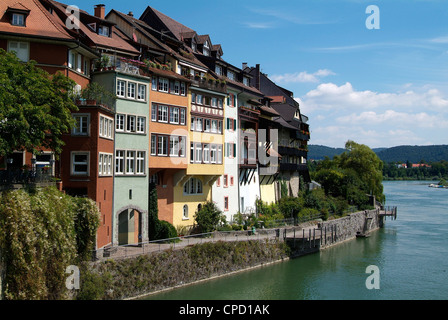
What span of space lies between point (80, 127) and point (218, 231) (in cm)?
1625

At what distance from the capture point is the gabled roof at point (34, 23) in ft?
94.0

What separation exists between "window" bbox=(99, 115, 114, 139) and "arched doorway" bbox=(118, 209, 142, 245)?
5959 mm

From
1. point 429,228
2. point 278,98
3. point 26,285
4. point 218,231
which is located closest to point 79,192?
point 26,285

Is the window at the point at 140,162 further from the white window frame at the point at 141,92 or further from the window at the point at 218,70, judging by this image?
the window at the point at 218,70

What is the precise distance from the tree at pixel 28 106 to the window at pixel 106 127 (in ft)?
13.0

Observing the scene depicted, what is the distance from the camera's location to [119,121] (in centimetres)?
3316

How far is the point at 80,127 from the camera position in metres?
28.8

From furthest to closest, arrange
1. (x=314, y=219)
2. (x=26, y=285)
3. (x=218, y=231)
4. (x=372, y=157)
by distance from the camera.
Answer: (x=372, y=157) < (x=314, y=219) < (x=218, y=231) < (x=26, y=285)

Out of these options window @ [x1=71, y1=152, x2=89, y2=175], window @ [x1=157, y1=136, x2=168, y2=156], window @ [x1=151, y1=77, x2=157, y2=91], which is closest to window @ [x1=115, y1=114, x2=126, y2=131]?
window @ [x1=157, y1=136, x2=168, y2=156]

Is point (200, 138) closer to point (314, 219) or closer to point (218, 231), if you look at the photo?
point (218, 231)

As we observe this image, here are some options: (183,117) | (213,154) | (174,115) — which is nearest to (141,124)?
(174,115)

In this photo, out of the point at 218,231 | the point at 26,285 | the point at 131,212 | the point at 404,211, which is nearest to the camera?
the point at 26,285
